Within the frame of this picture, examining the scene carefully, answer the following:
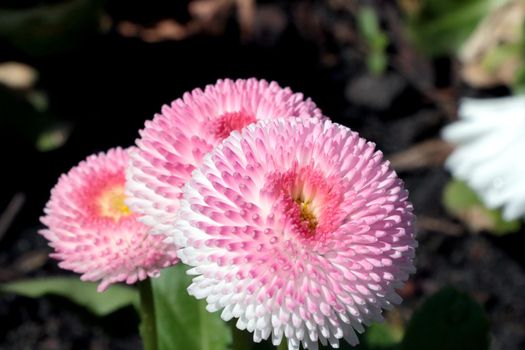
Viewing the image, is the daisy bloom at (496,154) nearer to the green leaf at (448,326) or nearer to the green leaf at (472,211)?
the green leaf at (448,326)

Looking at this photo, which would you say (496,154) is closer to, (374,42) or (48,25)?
(48,25)

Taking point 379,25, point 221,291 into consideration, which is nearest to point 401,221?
point 221,291

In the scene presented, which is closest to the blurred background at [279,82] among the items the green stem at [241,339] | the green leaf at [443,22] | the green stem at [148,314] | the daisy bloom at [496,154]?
the green leaf at [443,22]

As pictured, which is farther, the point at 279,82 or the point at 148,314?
the point at 279,82

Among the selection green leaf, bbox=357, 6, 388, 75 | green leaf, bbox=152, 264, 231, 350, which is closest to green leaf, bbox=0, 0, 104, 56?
green leaf, bbox=357, 6, 388, 75

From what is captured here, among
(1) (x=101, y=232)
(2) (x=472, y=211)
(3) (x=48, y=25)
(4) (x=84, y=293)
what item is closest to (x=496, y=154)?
(1) (x=101, y=232)

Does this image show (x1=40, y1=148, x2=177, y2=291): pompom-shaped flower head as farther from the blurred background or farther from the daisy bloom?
the blurred background

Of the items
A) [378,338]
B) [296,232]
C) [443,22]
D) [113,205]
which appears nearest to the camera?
[296,232]
